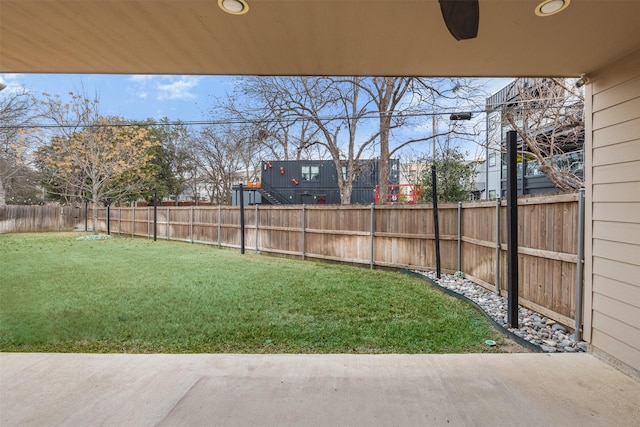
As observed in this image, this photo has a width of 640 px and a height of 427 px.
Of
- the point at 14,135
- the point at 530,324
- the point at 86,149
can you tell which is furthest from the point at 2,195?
the point at 530,324

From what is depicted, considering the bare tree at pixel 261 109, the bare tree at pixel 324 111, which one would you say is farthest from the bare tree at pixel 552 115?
the bare tree at pixel 261 109

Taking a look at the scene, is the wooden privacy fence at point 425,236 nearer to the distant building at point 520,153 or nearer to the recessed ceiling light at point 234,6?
the distant building at point 520,153

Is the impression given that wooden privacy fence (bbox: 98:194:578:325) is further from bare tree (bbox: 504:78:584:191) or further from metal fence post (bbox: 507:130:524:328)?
bare tree (bbox: 504:78:584:191)

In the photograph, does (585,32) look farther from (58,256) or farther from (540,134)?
(58,256)

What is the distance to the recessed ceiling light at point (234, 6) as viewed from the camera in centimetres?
178

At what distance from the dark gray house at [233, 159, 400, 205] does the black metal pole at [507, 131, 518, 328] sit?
34.4ft

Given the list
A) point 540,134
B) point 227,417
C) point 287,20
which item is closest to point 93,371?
point 227,417

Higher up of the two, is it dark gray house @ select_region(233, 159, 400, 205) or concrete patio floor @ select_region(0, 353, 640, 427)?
dark gray house @ select_region(233, 159, 400, 205)

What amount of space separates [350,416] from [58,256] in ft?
28.8

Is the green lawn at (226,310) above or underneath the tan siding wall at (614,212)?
underneath

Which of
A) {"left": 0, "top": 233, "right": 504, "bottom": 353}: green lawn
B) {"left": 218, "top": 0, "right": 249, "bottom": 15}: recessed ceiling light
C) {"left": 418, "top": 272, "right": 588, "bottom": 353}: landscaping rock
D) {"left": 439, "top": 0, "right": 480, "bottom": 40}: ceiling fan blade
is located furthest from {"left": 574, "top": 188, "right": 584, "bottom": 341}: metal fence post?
{"left": 218, "top": 0, "right": 249, "bottom": 15}: recessed ceiling light

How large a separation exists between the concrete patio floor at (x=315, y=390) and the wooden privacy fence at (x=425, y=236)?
3.37ft

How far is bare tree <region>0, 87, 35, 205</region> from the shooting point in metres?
9.16

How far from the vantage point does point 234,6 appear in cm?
182
